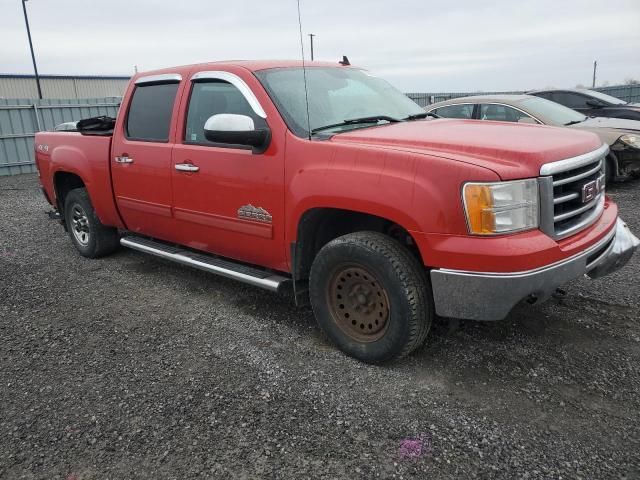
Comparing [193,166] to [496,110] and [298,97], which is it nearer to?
[298,97]

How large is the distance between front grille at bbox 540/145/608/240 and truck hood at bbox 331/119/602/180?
0.06m

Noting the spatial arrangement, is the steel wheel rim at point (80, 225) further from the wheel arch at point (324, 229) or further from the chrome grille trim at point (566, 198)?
the chrome grille trim at point (566, 198)

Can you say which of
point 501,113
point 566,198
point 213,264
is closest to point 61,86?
point 501,113

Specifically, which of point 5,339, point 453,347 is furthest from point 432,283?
point 5,339

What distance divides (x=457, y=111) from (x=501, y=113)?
804mm

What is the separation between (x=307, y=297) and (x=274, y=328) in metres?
0.34

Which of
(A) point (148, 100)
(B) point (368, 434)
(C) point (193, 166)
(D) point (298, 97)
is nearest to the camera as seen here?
(B) point (368, 434)

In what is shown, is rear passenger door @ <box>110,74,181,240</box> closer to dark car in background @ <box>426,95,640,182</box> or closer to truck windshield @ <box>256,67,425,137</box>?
truck windshield @ <box>256,67,425,137</box>

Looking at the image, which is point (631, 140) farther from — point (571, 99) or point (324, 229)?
point (324, 229)

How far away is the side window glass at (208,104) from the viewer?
12.6ft

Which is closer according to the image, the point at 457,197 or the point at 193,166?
the point at 457,197

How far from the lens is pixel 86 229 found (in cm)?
585

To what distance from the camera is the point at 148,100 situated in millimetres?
4656

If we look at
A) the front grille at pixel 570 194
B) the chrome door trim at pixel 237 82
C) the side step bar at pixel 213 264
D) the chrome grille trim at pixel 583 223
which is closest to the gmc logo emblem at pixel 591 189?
the front grille at pixel 570 194
